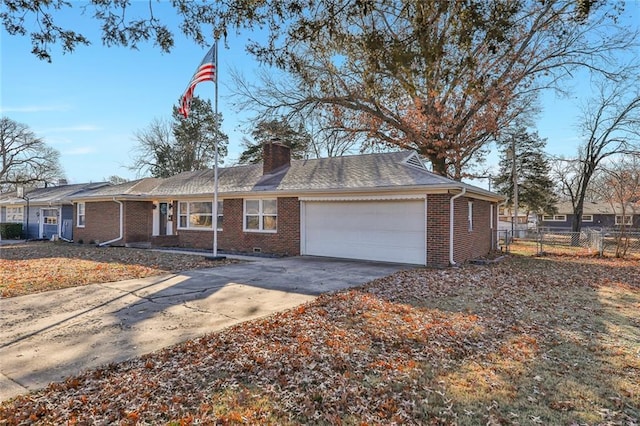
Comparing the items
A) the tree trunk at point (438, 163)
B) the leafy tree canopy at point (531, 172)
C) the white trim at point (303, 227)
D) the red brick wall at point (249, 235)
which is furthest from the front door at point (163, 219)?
the leafy tree canopy at point (531, 172)

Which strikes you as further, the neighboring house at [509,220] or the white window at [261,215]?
the neighboring house at [509,220]

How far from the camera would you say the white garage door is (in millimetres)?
12039

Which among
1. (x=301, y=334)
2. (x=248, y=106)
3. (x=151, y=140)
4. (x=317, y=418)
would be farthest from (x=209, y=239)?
(x=151, y=140)

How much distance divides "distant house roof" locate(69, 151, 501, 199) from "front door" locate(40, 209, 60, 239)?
5100mm

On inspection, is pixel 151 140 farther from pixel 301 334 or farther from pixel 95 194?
pixel 301 334

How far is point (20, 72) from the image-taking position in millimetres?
5902

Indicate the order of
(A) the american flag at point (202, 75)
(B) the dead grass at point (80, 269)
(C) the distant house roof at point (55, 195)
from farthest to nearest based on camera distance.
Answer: (C) the distant house roof at point (55, 195) < (A) the american flag at point (202, 75) < (B) the dead grass at point (80, 269)

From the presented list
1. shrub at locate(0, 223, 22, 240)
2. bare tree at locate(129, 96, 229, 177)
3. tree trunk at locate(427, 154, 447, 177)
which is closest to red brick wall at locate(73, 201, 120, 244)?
shrub at locate(0, 223, 22, 240)

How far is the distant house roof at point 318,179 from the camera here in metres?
12.4

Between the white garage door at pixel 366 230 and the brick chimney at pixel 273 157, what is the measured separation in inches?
167

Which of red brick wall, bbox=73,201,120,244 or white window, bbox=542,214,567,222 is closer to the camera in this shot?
red brick wall, bbox=73,201,120,244

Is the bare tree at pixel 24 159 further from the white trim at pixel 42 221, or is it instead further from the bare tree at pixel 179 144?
the white trim at pixel 42 221

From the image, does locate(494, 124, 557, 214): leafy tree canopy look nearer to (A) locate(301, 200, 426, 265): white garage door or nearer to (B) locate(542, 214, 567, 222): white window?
(B) locate(542, 214, 567, 222): white window

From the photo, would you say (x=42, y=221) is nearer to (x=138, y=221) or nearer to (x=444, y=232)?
(x=138, y=221)
